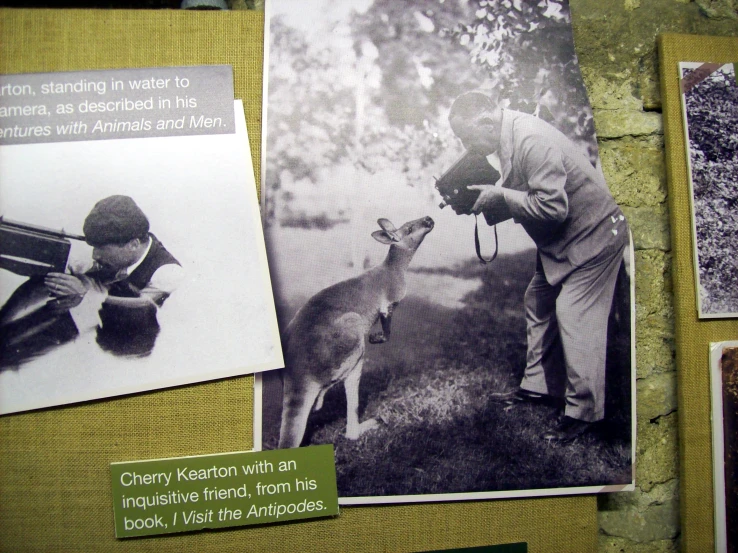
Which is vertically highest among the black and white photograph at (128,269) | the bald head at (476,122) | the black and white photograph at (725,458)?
the bald head at (476,122)

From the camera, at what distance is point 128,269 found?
779 millimetres

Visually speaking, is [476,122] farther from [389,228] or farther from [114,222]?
[114,222]

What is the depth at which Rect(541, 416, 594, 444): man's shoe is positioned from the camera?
0.83 meters

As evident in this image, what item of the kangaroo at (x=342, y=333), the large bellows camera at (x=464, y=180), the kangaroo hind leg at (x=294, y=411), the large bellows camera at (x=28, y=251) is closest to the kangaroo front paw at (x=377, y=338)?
the kangaroo at (x=342, y=333)

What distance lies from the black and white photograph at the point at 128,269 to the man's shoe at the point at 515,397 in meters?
0.37

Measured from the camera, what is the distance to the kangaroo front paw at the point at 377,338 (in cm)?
81

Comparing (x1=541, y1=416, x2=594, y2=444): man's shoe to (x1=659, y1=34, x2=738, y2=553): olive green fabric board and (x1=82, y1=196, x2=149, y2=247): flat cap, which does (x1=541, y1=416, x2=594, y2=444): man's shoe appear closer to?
(x1=659, y1=34, x2=738, y2=553): olive green fabric board

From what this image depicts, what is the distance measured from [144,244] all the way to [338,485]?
1.64ft

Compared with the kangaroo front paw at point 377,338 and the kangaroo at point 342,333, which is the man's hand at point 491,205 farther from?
the kangaroo front paw at point 377,338

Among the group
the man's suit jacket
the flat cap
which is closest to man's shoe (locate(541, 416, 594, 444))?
the man's suit jacket

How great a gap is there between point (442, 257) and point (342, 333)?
0.21m

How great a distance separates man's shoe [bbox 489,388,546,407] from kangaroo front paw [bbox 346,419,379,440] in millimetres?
204
